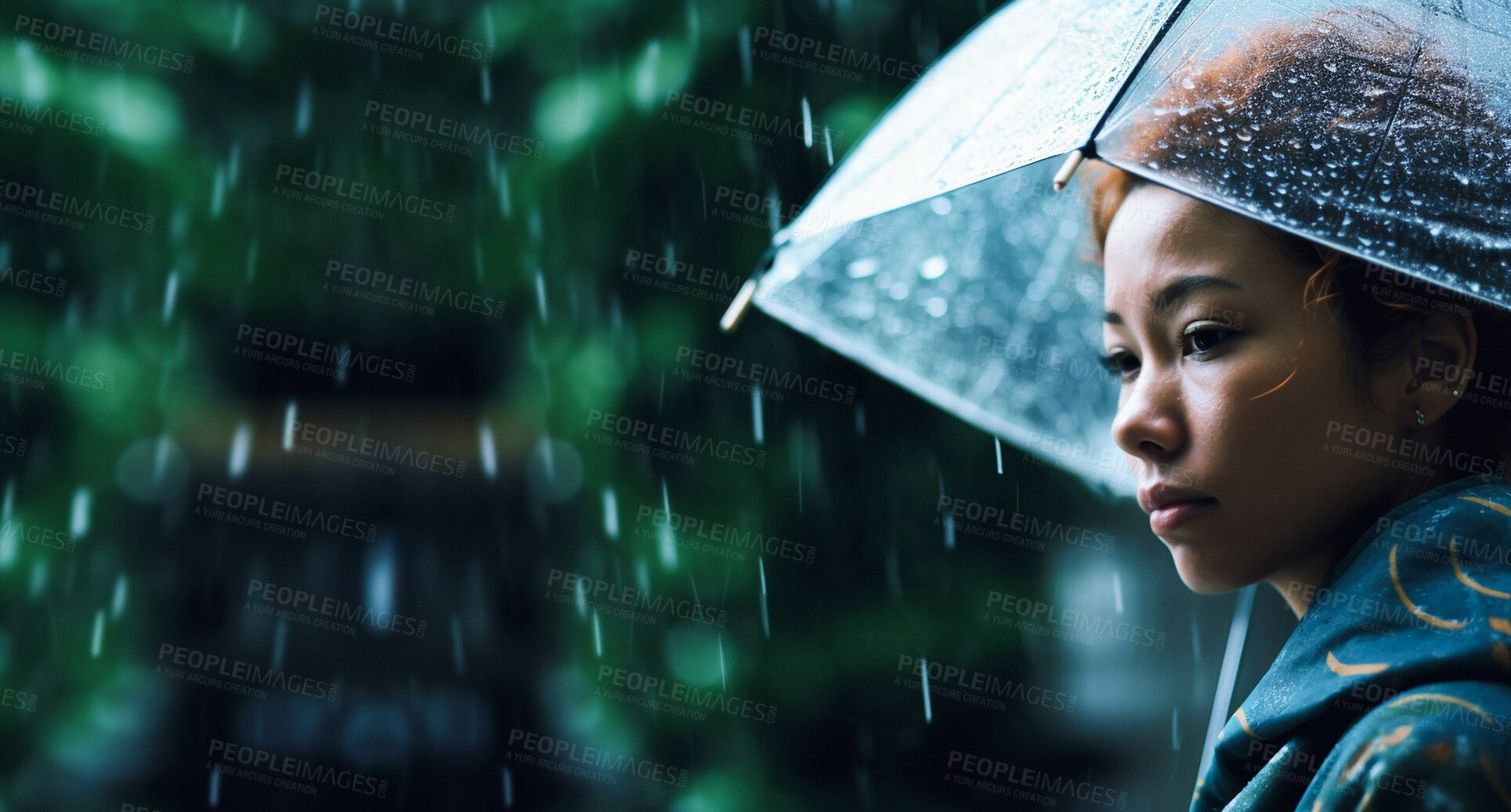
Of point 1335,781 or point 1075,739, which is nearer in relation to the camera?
point 1335,781

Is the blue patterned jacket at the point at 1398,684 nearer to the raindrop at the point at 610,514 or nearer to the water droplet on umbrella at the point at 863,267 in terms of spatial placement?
the water droplet on umbrella at the point at 863,267

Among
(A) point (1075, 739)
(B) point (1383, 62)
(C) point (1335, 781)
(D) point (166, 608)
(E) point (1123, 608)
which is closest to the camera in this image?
(C) point (1335, 781)

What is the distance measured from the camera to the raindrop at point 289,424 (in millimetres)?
2324

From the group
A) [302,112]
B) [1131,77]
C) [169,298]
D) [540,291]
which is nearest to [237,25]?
[302,112]

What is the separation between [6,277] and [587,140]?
1289 millimetres

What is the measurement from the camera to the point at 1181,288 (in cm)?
100

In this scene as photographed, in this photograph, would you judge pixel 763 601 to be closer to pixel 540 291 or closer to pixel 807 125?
pixel 540 291

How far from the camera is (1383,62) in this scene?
3.10ft

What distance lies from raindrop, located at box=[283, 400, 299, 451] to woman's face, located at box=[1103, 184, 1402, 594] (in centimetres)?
199

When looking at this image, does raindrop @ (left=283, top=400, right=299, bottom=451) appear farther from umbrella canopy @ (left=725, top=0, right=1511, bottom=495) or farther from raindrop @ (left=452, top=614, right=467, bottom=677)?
umbrella canopy @ (left=725, top=0, right=1511, bottom=495)

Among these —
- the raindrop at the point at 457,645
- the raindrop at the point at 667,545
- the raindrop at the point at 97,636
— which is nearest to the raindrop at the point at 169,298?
the raindrop at the point at 97,636

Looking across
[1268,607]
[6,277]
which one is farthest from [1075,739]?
[6,277]

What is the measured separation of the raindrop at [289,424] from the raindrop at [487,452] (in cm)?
48

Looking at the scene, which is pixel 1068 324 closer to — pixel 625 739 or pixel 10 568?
pixel 625 739
